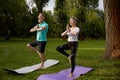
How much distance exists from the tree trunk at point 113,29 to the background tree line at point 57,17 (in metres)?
34.4

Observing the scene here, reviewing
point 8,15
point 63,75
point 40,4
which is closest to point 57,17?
point 40,4

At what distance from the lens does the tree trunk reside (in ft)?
39.3

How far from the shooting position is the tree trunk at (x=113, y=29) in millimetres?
11992

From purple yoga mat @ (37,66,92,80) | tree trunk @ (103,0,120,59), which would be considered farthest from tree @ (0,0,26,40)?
purple yoga mat @ (37,66,92,80)

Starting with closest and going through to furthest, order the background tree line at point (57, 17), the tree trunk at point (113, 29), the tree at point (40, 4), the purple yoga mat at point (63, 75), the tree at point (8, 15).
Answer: the purple yoga mat at point (63, 75) < the tree trunk at point (113, 29) < the tree at point (8, 15) < the background tree line at point (57, 17) < the tree at point (40, 4)

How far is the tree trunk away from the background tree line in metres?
34.4

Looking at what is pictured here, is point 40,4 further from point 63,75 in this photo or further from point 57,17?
point 63,75

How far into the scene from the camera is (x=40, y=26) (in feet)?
32.6

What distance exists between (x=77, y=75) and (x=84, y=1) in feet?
145

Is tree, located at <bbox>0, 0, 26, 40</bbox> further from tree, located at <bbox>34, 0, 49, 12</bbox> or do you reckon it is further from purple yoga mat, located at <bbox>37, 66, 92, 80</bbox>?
purple yoga mat, located at <bbox>37, 66, 92, 80</bbox>

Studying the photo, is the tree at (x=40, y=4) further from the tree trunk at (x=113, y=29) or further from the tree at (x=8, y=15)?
the tree trunk at (x=113, y=29)

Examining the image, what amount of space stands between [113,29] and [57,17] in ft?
143

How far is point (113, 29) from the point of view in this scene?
12.1 metres

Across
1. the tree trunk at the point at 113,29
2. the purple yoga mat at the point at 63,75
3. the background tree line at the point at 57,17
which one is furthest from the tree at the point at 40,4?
the purple yoga mat at the point at 63,75
